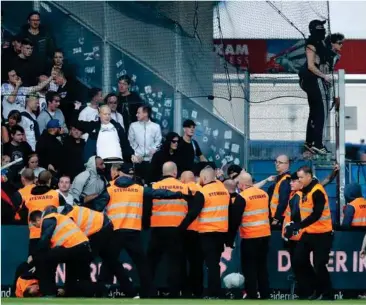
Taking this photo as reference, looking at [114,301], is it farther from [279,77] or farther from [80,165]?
[279,77]

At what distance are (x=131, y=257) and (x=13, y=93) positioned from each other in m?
4.14

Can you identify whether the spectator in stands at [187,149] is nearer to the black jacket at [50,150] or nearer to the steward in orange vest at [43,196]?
the black jacket at [50,150]

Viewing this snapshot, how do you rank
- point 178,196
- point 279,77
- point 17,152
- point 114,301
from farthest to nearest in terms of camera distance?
1. point 279,77
2. point 17,152
3. point 178,196
4. point 114,301

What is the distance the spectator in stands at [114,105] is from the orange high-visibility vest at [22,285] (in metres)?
4.00

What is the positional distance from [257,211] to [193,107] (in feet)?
11.5

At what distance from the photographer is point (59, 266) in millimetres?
24266

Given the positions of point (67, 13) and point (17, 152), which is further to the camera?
point (67, 13)

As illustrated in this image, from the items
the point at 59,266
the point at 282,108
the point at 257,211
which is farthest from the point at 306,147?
the point at 59,266

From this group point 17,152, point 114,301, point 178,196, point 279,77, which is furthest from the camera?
point 279,77

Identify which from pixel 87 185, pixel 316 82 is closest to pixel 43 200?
pixel 87 185

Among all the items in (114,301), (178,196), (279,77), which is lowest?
(114,301)

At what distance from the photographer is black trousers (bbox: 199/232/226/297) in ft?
76.1

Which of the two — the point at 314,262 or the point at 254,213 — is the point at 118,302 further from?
the point at 314,262

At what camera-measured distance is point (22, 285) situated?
23.0 metres
